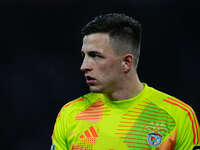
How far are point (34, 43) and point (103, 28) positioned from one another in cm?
344

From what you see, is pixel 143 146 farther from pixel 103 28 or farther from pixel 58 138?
pixel 103 28

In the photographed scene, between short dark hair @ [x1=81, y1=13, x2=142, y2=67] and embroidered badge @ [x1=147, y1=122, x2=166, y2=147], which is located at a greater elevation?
short dark hair @ [x1=81, y1=13, x2=142, y2=67]

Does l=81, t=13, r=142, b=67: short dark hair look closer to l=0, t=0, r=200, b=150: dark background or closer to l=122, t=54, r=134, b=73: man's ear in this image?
l=122, t=54, r=134, b=73: man's ear

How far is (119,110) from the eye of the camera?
119 inches

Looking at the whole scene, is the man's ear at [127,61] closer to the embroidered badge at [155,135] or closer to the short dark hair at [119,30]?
the short dark hair at [119,30]

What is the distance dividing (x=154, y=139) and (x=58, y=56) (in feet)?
11.6

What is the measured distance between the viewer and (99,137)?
9.64 ft

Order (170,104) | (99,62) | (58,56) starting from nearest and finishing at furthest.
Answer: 1. (99,62)
2. (170,104)
3. (58,56)

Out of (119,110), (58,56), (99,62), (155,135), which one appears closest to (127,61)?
(99,62)

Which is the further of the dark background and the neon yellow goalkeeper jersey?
the dark background

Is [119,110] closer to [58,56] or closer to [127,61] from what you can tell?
[127,61]

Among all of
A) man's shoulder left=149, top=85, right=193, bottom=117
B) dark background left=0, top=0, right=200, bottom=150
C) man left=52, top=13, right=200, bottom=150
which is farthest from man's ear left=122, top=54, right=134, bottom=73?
dark background left=0, top=0, right=200, bottom=150

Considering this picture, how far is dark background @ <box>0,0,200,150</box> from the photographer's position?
5891mm

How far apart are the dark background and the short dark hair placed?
9.36 feet
